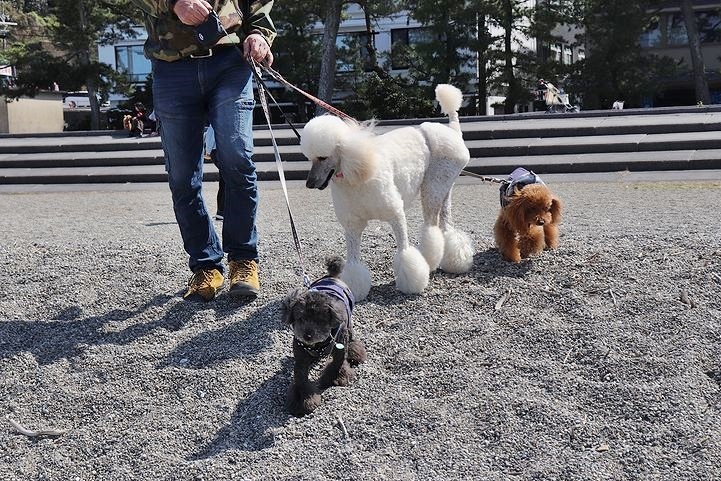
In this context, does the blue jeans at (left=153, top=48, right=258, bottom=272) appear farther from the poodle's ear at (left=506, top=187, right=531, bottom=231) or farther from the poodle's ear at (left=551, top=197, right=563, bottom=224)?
the poodle's ear at (left=551, top=197, right=563, bottom=224)

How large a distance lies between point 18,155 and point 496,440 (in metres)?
13.3

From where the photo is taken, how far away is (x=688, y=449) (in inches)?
109

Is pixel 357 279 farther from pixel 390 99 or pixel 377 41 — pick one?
pixel 377 41

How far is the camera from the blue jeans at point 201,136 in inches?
152

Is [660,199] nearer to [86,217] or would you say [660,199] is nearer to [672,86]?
[86,217]

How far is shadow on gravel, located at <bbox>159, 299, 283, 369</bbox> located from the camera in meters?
3.51

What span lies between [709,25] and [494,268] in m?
36.8

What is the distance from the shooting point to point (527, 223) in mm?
4621

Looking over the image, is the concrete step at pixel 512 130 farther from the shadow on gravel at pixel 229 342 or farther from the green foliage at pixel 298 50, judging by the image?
the green foliage at pixel 298 50

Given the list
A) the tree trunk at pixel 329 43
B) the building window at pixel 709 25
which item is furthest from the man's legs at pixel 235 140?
the building window at pixel 709 25

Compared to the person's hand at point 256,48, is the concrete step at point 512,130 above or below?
below

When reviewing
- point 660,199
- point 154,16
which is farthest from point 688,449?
point 660,199

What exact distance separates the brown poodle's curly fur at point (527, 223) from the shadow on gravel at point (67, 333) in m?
1.99

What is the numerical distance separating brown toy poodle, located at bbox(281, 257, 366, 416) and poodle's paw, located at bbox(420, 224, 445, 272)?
1.16m
